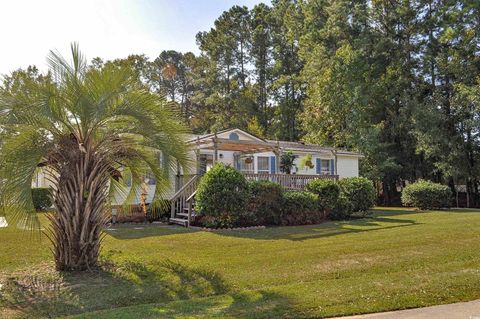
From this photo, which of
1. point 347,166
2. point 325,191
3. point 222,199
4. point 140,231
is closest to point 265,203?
point 222,199

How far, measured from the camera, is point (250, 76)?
39125mm

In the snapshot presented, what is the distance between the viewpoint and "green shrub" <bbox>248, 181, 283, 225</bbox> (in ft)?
44.0

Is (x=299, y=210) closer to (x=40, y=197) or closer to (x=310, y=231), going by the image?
(x=310, y=231)

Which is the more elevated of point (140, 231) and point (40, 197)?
point (40, 197)

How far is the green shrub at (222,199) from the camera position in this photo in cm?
1278

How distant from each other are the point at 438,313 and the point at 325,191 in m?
10.4

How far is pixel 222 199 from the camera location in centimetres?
1276

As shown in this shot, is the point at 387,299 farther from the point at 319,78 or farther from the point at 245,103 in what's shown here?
the point at 245,103

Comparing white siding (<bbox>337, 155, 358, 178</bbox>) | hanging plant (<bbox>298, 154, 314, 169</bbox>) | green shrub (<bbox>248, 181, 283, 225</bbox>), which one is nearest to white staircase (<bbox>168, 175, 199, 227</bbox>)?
green shrub (<bbox>248, 181, 283, 225</bbox>)

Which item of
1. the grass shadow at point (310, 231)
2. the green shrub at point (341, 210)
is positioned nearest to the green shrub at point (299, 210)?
the grass shadow at point (310, 231)

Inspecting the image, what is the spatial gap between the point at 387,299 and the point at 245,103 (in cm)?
3284

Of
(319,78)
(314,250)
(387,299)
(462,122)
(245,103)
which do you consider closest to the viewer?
(387,299)

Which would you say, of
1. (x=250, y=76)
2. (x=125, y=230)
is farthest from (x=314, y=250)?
(x=250, y=76)

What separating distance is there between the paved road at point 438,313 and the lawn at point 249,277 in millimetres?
183
